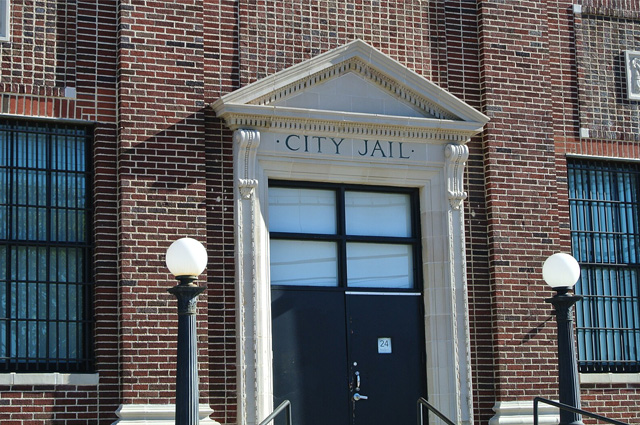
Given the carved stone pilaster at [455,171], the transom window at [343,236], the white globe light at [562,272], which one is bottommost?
the white globe light at [562,272]

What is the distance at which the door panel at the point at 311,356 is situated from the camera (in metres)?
12.6

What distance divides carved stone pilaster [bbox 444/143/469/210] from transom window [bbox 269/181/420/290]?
1.54ft

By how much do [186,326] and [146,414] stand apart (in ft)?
6.95

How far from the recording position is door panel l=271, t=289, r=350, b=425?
1258 cm

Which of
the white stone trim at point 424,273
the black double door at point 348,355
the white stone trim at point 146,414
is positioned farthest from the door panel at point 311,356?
the white stone trim at point 146,414

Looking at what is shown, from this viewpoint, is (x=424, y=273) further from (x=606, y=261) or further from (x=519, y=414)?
(x=606, y=261)

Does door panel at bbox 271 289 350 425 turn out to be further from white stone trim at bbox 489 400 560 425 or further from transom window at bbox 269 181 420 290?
white stone trim at bbox 489 400 560 425

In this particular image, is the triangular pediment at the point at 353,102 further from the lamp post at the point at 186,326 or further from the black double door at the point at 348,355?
the lamp post at the point at 186,326

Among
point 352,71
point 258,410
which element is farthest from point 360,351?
point 352,71

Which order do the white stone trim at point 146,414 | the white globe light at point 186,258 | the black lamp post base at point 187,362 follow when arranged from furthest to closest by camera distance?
the white stone trim at point 146,414 < the white globe light at point 186,258 < the black lamp post base at point 187,362

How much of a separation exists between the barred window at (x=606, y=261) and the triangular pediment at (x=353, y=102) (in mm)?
2063

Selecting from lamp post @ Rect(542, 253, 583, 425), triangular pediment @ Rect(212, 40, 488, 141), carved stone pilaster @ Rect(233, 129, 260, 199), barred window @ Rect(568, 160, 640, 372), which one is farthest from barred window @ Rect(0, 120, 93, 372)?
barred window @ Rect(568, 160, 640, 372)

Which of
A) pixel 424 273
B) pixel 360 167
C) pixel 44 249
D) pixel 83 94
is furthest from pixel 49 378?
pixel 424 273

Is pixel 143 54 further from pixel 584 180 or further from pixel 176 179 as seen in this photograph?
pixel 584 180
